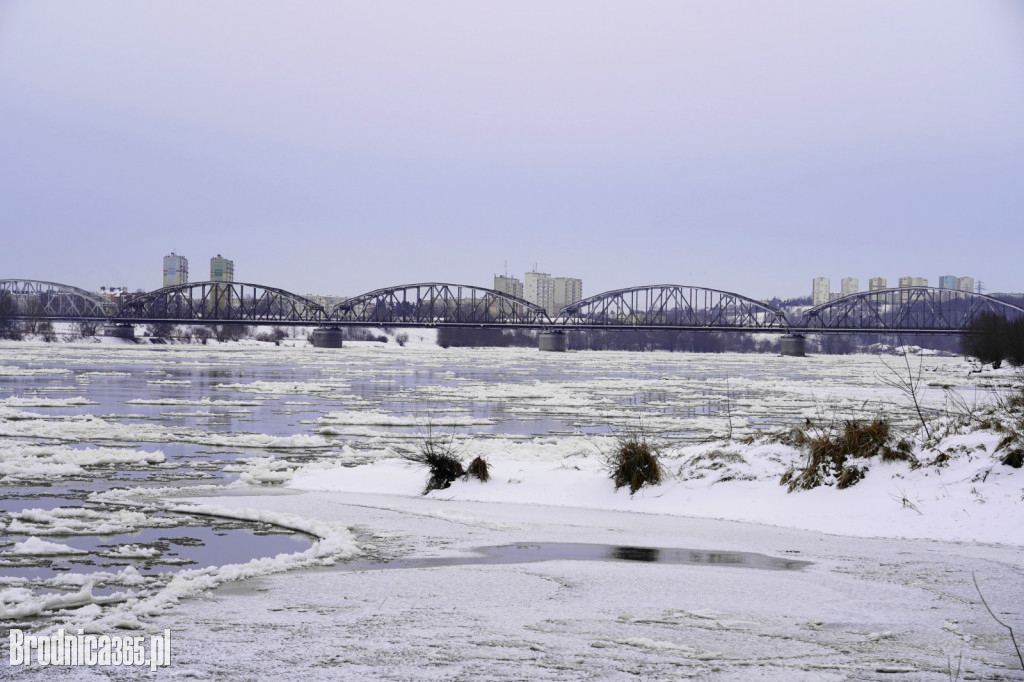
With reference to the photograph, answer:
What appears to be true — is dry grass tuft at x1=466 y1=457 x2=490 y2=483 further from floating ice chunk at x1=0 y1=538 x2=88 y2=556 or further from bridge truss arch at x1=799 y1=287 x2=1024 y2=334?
bridge truss arch at x1=799 y1=287 x2=1024 y2=334

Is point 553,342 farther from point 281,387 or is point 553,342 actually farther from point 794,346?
point 281,387

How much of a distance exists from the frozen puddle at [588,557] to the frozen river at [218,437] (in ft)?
4.66

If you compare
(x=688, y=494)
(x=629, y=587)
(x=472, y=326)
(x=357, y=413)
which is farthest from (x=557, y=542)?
(x=472, y=326)

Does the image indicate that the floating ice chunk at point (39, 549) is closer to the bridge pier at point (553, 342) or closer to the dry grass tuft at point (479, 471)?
the dry grass tuft at point (479, 471)

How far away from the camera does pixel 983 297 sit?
519 feet

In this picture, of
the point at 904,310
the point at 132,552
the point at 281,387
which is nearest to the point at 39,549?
the point at 132,552

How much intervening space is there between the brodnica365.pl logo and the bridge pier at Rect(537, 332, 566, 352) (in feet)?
479

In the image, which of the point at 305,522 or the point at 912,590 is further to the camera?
the point at 305,522

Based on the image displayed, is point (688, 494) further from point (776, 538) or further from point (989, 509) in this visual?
point (989, 509)

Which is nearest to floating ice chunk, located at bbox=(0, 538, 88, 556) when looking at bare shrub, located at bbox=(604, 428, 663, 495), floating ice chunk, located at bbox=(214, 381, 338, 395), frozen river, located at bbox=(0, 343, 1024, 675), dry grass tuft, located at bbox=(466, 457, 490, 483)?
frozen river, located at bbox=(0, 343, 1024, 675)

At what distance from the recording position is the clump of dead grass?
12102 millimetres

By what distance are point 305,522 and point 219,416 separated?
15.3 meters

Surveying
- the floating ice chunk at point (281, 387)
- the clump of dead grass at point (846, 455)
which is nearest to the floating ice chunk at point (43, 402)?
the floating ice chunk at point (281, 387)

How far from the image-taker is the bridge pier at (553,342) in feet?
500
